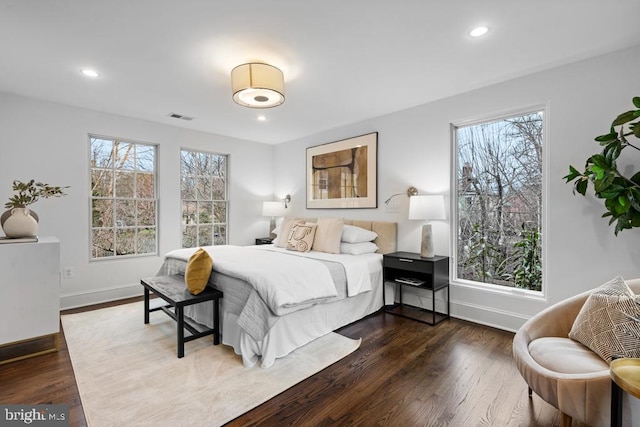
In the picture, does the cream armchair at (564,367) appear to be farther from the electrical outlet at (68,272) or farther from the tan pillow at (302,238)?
the electrical outlet at (68,272)

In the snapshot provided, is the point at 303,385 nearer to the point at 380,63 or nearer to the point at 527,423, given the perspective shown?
the point at 527,423

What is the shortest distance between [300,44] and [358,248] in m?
2.34

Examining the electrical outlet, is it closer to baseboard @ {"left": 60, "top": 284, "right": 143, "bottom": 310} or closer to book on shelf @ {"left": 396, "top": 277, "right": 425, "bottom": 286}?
baseboard @ {"left": 60, "top": 284, "right": 143, "bottom": 310}

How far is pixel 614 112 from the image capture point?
8.07 feet

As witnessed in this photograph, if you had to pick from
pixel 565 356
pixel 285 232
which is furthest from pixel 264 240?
pixel 565 356

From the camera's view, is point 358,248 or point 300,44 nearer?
point 300,44

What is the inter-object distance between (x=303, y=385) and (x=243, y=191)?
397 centimetres

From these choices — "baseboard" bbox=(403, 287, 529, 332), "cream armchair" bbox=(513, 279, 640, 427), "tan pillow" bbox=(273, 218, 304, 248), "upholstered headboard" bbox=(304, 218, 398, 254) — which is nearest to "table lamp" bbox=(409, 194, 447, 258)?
"upholstered headboard" bbox=(304, 218, 398, 254)

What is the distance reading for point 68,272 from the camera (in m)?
3.71

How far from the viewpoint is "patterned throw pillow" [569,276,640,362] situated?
57.7 inches

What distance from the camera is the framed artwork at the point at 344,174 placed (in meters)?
4.21

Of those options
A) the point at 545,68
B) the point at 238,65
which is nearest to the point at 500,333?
the point at 545,68

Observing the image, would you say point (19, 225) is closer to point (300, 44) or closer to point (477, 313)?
point (300, 44)

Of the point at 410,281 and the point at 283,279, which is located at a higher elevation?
the point at 283,279
